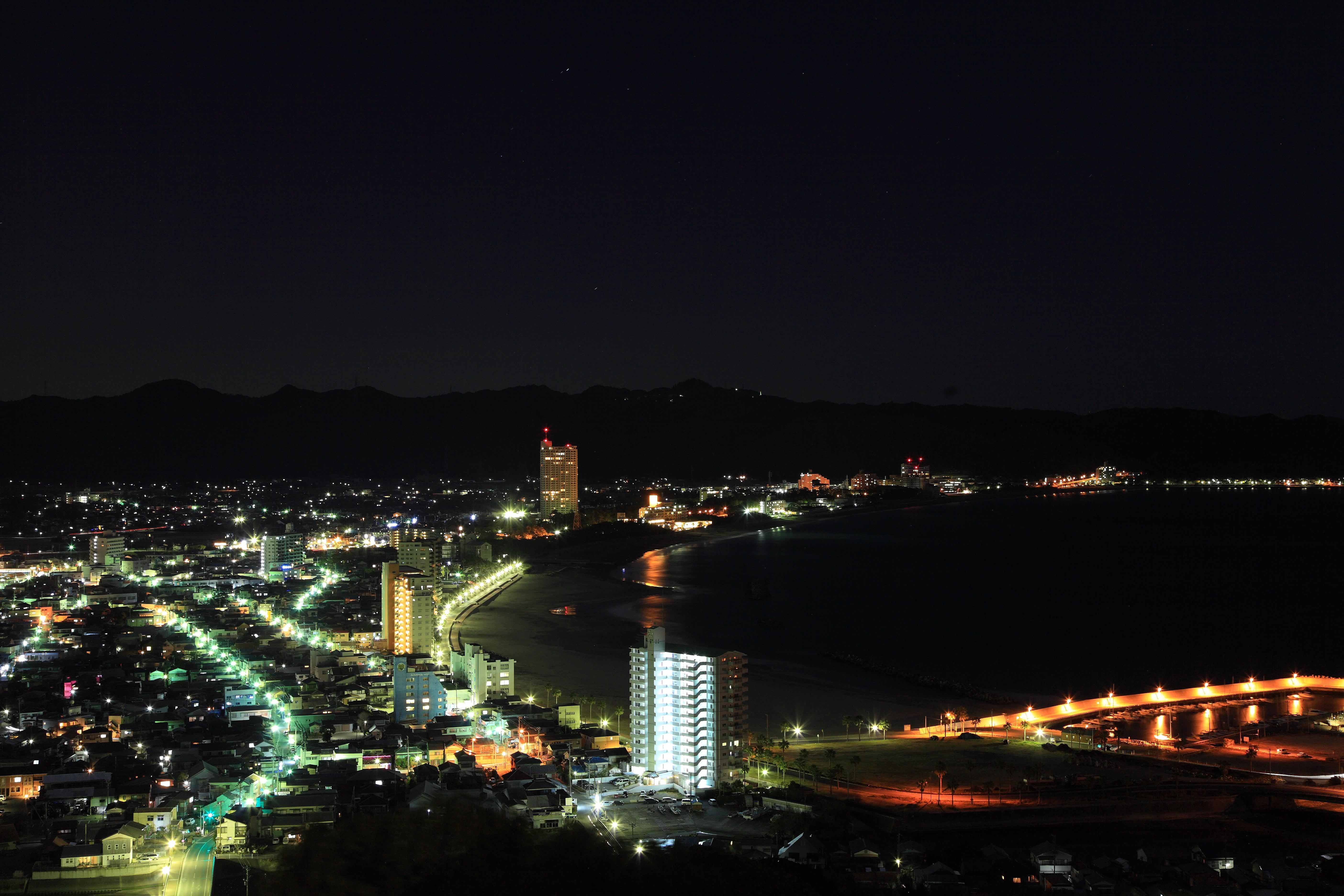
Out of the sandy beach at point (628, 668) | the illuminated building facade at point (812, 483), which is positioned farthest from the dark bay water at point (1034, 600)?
the illuminated building facade at point (812, 483)

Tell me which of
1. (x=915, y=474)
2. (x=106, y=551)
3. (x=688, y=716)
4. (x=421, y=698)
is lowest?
(x=421, y=698)

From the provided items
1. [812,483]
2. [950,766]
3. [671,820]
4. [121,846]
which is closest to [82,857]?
[121,846]

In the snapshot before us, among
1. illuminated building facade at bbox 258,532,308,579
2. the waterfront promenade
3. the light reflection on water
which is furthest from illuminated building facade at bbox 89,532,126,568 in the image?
the light reflection on water

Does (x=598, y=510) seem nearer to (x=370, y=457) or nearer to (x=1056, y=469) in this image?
(x=370, y=457)

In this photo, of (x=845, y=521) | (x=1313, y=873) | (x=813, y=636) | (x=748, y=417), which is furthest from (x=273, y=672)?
(x=748, y=417)

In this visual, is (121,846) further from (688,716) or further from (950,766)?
(950,766)
